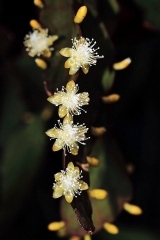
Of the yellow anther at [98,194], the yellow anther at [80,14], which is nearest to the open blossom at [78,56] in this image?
the yellow anther at [80,14]

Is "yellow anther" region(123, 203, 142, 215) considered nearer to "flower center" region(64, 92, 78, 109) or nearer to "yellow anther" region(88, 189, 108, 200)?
"yellow anther" region(88, 189, 108, 200)

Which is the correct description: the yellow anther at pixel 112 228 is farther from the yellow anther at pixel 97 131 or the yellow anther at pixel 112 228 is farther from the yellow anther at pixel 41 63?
the yellow anther at pixel 41 63

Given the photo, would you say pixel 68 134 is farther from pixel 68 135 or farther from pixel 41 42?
pixel 41 42

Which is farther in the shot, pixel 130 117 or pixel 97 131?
pixel 130 117

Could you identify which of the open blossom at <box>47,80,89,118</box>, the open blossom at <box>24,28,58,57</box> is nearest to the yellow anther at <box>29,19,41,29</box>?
the open blossom at <box>24,28,58,57</box>

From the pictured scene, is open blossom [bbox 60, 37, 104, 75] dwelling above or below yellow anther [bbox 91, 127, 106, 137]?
above

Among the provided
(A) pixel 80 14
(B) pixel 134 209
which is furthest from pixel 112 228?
(A) pixel 80 14
